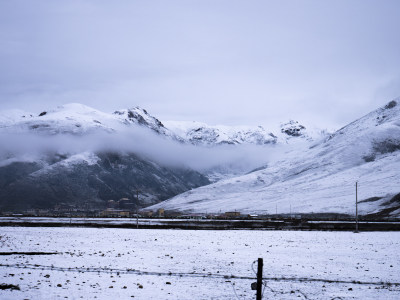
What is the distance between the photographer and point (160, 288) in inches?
1072

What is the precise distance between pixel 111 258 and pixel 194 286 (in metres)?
14.5

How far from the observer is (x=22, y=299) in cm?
2306

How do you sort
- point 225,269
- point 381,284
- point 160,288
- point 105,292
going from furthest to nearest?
point 225,269 < point 381,284 < point 160,288 < point 105,292

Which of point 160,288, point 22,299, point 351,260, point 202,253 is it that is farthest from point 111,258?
point 351,260

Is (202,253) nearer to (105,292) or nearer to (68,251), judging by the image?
(68,251)

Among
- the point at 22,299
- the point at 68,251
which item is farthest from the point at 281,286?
the point at 68,251

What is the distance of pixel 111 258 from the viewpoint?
4044 centimetres

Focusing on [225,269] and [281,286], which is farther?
[225,269]

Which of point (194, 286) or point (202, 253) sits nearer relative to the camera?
point (194, 286)

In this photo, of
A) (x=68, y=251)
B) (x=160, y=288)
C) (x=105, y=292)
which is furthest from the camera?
(x=68, y=251)

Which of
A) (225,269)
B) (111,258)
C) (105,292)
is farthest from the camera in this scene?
(111,258)

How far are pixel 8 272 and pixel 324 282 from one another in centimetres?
2109

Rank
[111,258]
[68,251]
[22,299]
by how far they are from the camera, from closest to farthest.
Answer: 1. [22,299]
2. [111,258]
3. [68,251]

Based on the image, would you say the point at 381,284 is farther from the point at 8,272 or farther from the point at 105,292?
the point at 8,272
